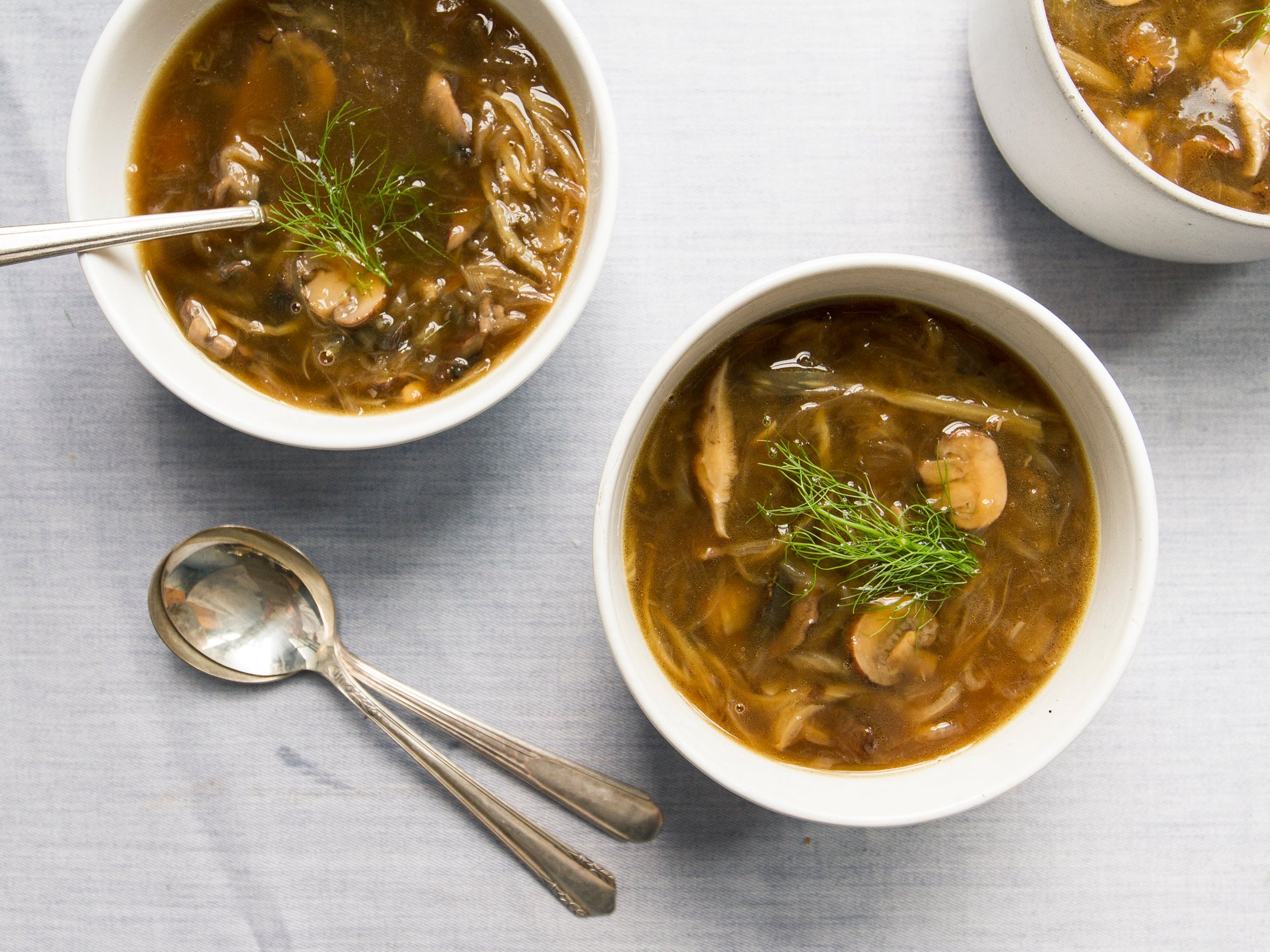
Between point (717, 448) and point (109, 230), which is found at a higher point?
point (109, 230)

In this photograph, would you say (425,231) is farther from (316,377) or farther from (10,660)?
(10,660)

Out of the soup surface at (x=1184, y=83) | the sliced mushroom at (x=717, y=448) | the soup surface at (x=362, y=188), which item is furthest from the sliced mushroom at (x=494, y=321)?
the soup surface at (x=1184, y=83)

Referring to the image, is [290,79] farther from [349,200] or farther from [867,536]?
[867,536]

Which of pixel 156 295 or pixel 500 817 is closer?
pixel 156 295

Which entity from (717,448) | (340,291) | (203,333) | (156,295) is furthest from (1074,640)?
(156,295)

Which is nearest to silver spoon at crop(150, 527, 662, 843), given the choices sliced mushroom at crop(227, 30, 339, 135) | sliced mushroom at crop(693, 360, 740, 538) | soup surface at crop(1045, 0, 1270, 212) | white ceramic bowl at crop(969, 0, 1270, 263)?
sliced mushroom at crop(693, 360, 740, 538)
